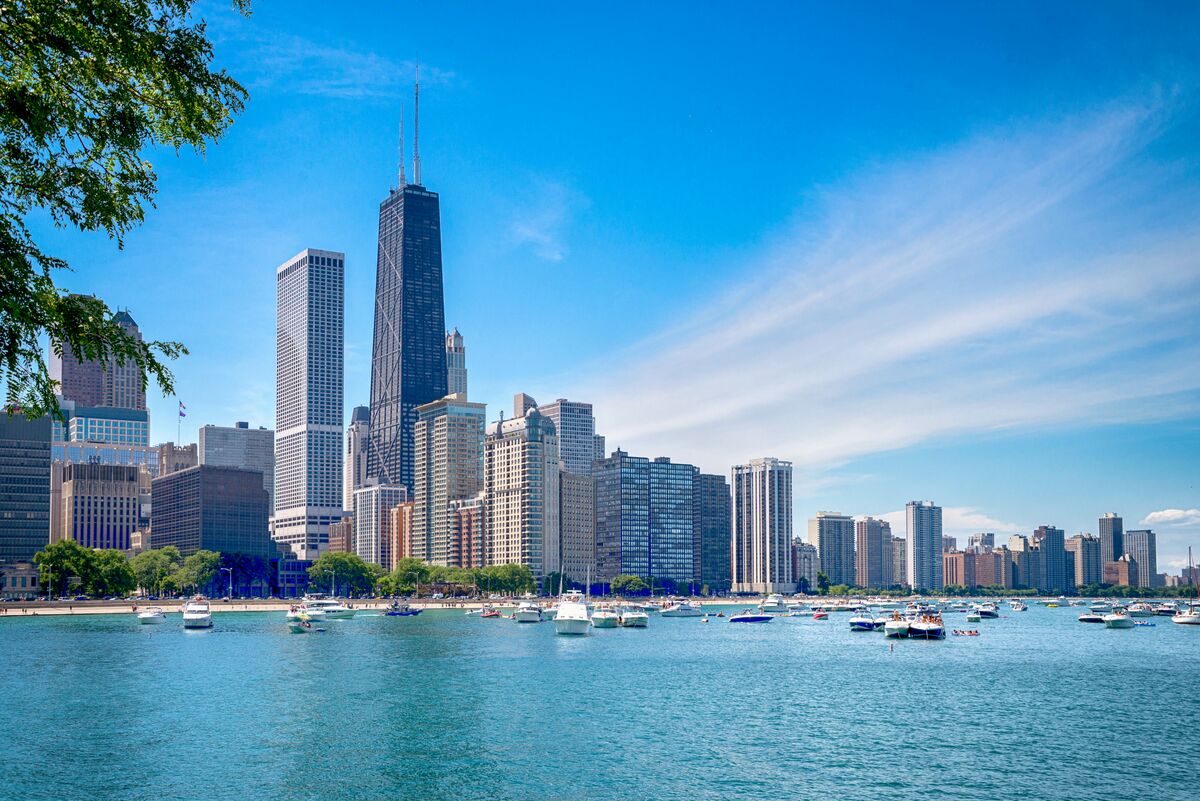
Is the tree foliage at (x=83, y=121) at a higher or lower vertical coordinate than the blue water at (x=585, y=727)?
higher

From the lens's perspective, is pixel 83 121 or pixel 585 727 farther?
pixel 585 727

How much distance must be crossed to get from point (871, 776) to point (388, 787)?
3029cm

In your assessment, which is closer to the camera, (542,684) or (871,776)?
(871,776)

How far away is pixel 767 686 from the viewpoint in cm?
12075

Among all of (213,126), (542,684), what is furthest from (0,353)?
(542,684)

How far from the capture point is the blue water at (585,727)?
218 ft

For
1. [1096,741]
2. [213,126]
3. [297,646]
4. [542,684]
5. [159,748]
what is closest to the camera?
[213,126]

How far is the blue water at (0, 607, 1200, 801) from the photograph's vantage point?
2621 inches

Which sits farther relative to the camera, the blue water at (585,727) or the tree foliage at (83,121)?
the blue water at (585,727)

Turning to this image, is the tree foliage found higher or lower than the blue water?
higher

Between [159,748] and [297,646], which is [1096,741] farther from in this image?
[297,646]

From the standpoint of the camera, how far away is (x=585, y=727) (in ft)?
288

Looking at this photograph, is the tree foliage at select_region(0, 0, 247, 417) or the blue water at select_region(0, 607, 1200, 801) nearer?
the tree foliage at select_region(0, 0, 247, 417)

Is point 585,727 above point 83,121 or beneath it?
beneath
